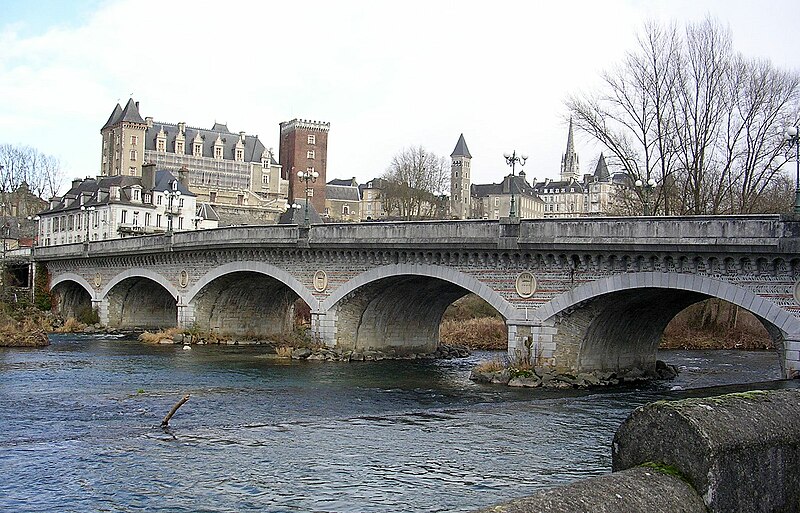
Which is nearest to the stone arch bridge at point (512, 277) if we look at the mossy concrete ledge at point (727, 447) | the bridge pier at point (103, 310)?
the bridge pier at point (103, 310)

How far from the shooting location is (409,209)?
74.8 metres

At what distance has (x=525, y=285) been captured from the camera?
26.4 m

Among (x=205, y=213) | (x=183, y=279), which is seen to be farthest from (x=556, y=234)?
(x=205, y=213)

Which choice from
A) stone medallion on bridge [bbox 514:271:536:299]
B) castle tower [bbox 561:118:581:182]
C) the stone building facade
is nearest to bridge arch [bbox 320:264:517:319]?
stone medallion on bridge [bbox 514:271:536:299]

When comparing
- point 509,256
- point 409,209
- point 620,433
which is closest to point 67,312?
point 409,209

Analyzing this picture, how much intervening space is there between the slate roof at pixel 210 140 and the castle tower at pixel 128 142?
59.6 inches

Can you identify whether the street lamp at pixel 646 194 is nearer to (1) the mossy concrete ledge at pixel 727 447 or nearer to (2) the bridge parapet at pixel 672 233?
(2) the bridge parapet at pixel 672 233

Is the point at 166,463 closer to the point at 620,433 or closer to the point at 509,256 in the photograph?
the point at 620,433

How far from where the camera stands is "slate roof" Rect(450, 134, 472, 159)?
136125 mm

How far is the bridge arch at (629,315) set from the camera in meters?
21.5

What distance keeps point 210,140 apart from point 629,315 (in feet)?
303

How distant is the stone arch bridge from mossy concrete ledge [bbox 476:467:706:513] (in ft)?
52.9

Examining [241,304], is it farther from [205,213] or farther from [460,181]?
[460,181]

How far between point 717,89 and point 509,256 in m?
17.2
